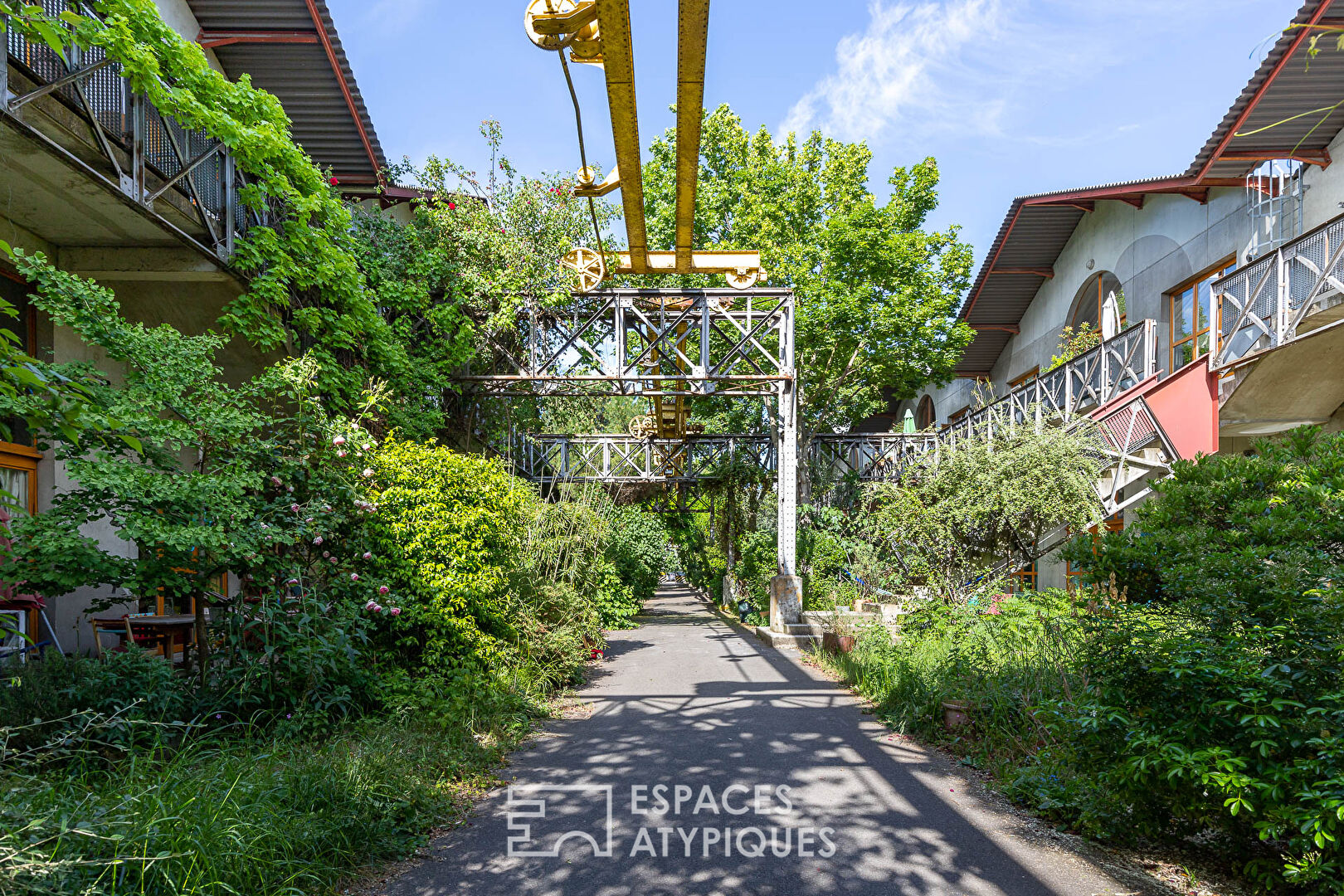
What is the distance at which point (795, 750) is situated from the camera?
6684 mm

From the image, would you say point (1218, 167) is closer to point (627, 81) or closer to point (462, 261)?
point (627, 81)

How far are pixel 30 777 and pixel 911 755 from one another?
5867 mm

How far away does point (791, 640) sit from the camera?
13.6 metres

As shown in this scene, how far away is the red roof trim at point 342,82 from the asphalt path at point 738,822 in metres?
9.25

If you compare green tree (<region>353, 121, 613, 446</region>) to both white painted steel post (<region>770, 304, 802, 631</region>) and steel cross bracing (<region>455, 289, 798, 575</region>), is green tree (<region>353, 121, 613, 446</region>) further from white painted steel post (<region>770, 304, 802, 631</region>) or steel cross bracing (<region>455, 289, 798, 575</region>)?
white painted steel post (<region>770, 304, 802, 631</region>)

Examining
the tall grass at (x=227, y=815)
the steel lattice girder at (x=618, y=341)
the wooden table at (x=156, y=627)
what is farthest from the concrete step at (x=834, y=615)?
the wooden table at (x=156, y=627)

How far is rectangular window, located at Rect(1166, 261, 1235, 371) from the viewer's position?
13.4m

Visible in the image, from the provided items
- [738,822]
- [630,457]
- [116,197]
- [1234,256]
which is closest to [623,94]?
[116,197]

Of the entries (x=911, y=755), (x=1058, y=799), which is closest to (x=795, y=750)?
(x=911, y=755)

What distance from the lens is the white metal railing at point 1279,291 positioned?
911cm

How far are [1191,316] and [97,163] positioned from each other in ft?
53.2

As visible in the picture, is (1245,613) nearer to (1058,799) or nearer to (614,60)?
(1058,799)

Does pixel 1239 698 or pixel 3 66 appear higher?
pixel 3 66

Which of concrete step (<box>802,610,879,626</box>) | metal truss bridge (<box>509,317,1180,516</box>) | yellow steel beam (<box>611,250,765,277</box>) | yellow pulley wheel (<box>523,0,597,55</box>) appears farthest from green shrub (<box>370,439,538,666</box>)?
metal truss bridge (<box>509,317,1180,516</box>)
